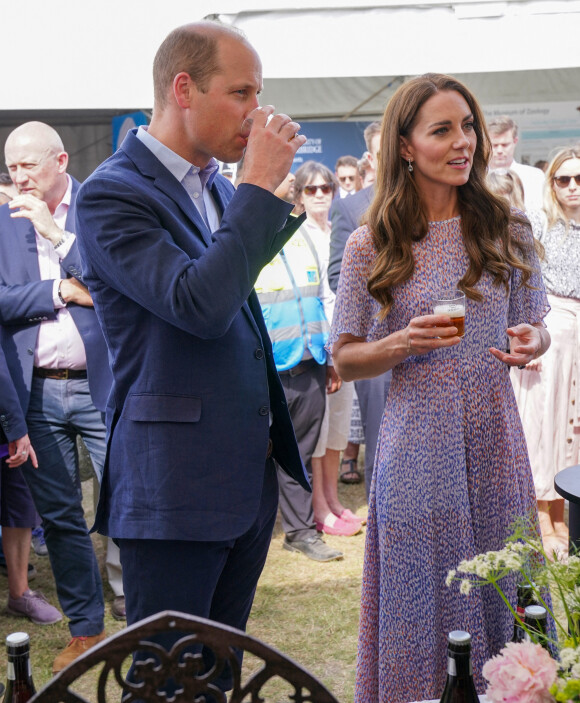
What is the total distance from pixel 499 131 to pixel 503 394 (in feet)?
11.7

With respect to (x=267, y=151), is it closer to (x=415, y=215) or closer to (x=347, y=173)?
(x=415, y=215)

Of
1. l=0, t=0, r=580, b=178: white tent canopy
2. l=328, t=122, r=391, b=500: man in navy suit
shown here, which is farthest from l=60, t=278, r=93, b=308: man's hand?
l=0, t=0, r=580, b=178: white tent canopy

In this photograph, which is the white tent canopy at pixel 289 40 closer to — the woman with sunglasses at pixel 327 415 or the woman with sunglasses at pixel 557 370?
the woman with sunglasses at pixel 327 415

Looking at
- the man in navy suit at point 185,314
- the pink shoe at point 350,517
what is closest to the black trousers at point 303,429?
the pink shoe at point 350,517

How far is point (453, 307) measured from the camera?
200 cm

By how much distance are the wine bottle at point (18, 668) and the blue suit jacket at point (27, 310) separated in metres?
2.10

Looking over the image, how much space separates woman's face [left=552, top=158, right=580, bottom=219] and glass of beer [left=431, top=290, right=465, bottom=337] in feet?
9.38

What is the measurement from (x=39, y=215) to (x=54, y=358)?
544 millimetres

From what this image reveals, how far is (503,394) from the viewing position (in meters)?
2.24

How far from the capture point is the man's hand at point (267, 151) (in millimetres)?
1691

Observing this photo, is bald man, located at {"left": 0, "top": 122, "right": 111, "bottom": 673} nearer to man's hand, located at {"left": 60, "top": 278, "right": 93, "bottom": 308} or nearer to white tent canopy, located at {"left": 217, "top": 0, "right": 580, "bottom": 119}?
man's hand, located at {"left": 60, "top": 278, "right": 93, "bottom": 308}

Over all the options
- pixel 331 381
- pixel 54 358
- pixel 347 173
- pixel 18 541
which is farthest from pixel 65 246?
pixel 347 173

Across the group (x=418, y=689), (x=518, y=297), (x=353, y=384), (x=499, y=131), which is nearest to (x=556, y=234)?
(x=499, y=131)

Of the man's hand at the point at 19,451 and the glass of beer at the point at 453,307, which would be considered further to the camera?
the man's hand at the point at 19,451
